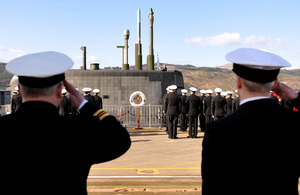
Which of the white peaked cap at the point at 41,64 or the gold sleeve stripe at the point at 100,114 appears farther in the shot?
the gold sleeve stripe at the point at 100,114

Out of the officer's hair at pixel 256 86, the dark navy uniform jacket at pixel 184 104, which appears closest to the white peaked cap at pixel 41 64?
the officer's hair at pixel 256 86

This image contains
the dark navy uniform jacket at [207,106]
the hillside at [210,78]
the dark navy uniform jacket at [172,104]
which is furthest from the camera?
the hillside at [210,78]

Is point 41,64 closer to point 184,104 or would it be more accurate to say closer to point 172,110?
point 172,110

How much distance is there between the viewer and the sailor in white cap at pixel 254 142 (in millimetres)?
2246

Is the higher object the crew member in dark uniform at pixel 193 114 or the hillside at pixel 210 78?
the crew member in dark uniform at pixel 193 114

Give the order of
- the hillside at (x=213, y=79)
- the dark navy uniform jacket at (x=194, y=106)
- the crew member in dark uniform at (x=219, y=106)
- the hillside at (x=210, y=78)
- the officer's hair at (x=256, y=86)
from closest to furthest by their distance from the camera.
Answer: the officer's hair at (x=256, y=86)
the crew member in dark uniform at (x=219, y=106)
the dark navy uniform jacket at (x=194, y=106)
the hillside at (x=210, y=78)
the hillside at (x=213, y=79)

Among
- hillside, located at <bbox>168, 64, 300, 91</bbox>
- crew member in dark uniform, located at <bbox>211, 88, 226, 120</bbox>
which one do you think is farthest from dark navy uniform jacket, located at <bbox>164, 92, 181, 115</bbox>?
hillside, located at <bbox>168, 64, 300, 91</bbox>

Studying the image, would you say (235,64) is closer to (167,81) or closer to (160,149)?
(160,149)

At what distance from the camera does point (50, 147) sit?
214 cm

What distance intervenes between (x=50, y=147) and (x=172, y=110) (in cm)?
1271

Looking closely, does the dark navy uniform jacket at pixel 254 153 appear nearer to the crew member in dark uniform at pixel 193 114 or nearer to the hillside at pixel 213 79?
the crew member in dark uniform at pixel 193 114

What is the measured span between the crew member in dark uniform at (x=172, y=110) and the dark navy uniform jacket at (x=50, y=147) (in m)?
12.6

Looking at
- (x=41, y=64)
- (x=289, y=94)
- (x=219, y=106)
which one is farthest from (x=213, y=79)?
(x=41, y=64)

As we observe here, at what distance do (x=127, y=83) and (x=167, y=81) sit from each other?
218 cm
